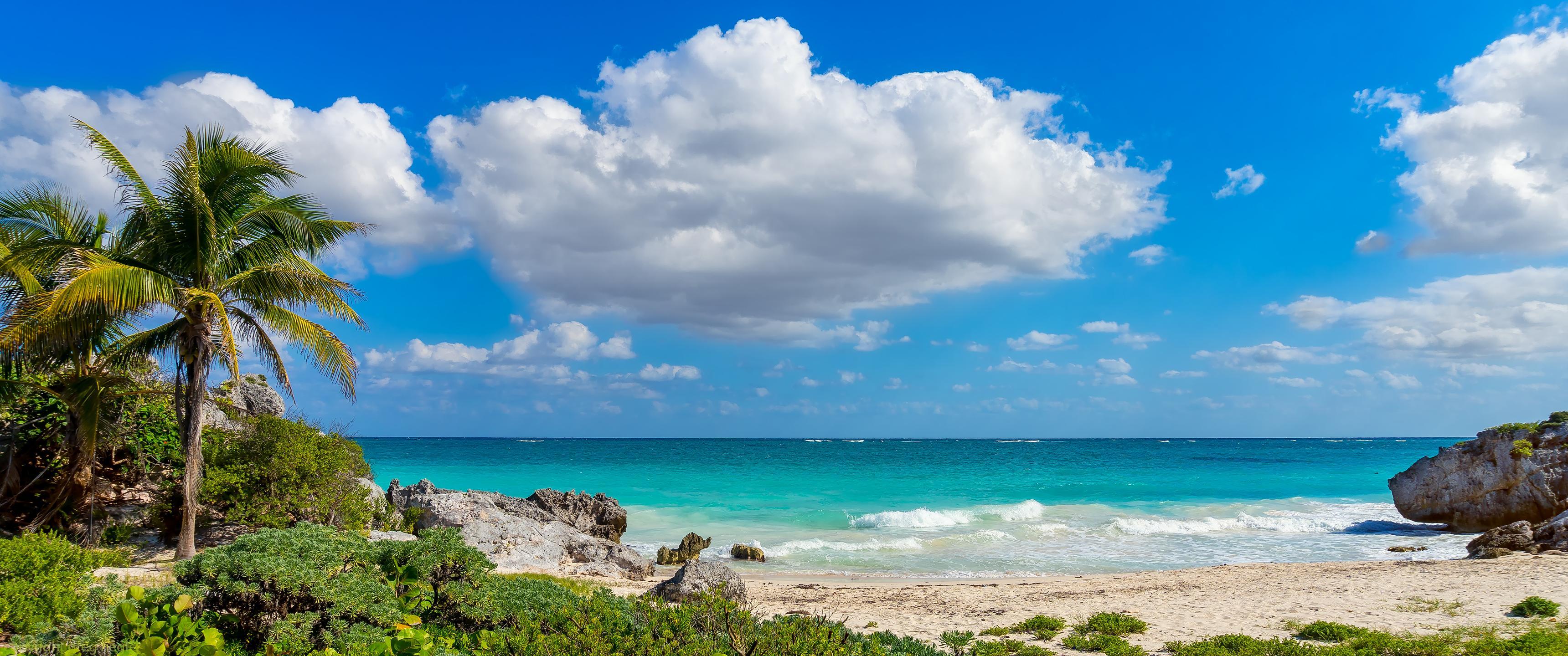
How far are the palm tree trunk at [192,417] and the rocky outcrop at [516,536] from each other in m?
4.73

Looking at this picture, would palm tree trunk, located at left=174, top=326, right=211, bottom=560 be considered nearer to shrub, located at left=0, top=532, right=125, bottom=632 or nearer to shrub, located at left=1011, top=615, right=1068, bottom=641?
shrub, located at left=0, top=532, right=125, bottom=632

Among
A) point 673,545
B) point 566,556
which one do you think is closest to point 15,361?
point 566,556

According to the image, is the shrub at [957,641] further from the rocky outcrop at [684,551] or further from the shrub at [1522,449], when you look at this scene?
the shrub at [1522,449]

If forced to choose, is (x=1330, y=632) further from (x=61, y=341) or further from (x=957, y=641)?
(x=61, y=341)

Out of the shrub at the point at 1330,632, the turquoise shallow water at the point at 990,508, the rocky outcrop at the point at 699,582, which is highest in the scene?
the rocky outcrop at the point at 699,582

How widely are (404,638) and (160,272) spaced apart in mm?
11454

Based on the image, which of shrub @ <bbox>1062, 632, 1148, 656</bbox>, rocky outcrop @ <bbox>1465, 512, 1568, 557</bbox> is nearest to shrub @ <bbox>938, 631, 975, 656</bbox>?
shrub @ <bbox>1062, 632, 1148, 656</bbox>

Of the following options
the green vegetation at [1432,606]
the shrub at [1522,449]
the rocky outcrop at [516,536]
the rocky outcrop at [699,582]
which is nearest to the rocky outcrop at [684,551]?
the rocky outcrop at [516,536]

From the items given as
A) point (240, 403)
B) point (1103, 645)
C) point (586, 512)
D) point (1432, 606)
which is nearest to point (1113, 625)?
point (1103, 645)

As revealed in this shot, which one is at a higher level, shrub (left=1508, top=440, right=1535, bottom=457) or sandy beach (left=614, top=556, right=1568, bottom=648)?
shrub (left=1508, top=440, right=1535, bottom=457)

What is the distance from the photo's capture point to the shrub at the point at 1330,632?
8750mm

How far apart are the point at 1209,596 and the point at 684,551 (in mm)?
12999

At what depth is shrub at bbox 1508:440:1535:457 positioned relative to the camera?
2077 centimetres

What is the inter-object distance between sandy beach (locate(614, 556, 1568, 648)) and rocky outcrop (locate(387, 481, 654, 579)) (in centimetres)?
248
